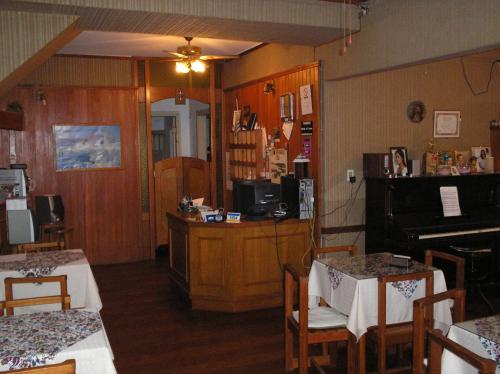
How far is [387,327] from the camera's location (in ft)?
10.8

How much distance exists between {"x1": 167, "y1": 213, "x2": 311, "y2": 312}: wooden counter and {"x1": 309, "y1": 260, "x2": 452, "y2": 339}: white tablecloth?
1.42 metres

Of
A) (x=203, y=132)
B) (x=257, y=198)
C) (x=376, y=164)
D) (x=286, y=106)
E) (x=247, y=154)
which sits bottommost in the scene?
(x=257, y=198)

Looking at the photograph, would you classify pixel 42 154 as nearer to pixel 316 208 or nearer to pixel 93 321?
pixel 316 208

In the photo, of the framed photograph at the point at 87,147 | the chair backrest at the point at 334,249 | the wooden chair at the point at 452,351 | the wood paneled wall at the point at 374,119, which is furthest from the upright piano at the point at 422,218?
the framed photograph at the point at 87,147

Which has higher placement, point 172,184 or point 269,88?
point 269,88

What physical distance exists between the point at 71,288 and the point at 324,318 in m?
1.89

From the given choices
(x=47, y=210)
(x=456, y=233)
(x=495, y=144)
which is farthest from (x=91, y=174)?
(x=495, y=144)

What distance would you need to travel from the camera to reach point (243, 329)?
4.52 m

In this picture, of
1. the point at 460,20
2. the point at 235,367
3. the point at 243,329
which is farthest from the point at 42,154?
the point at 460,20

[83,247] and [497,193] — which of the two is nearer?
[497,193]

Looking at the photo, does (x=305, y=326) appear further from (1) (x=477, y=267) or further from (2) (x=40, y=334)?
(1) (x=477, y=267)

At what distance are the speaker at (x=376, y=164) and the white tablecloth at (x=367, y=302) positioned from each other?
6.11 ft

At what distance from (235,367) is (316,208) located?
2.04 meters

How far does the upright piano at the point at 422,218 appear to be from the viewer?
16.0ft
